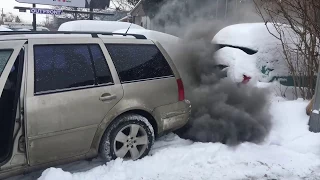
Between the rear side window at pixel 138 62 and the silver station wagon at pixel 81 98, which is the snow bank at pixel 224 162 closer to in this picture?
the silver station wagon at pixel 81 98

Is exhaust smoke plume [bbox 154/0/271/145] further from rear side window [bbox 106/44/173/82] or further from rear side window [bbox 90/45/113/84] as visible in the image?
rear side window [bbox 90/45/113/84]

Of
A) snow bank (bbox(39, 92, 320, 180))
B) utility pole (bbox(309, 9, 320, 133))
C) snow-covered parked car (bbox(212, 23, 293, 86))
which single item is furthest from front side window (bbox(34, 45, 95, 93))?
utility pole (bbox(309, 9, 320, 133))

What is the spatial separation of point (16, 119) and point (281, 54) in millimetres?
4873

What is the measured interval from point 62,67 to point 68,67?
70mm

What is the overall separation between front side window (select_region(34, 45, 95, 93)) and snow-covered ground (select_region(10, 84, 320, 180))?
96 centimetres

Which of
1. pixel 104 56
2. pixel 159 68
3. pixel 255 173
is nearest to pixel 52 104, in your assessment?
pixel 104 56

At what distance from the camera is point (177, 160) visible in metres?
4.14

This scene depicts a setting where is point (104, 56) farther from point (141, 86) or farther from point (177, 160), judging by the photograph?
point (177, 160)

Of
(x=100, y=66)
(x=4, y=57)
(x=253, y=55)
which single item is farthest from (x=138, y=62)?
(x=253, y=55)

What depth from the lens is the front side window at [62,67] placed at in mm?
3385

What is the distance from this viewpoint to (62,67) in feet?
11.7

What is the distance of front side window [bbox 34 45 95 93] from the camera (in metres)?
3.38

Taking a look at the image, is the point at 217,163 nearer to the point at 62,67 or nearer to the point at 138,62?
the point at 138,62

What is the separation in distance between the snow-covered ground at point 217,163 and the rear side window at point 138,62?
1058 millimetres
